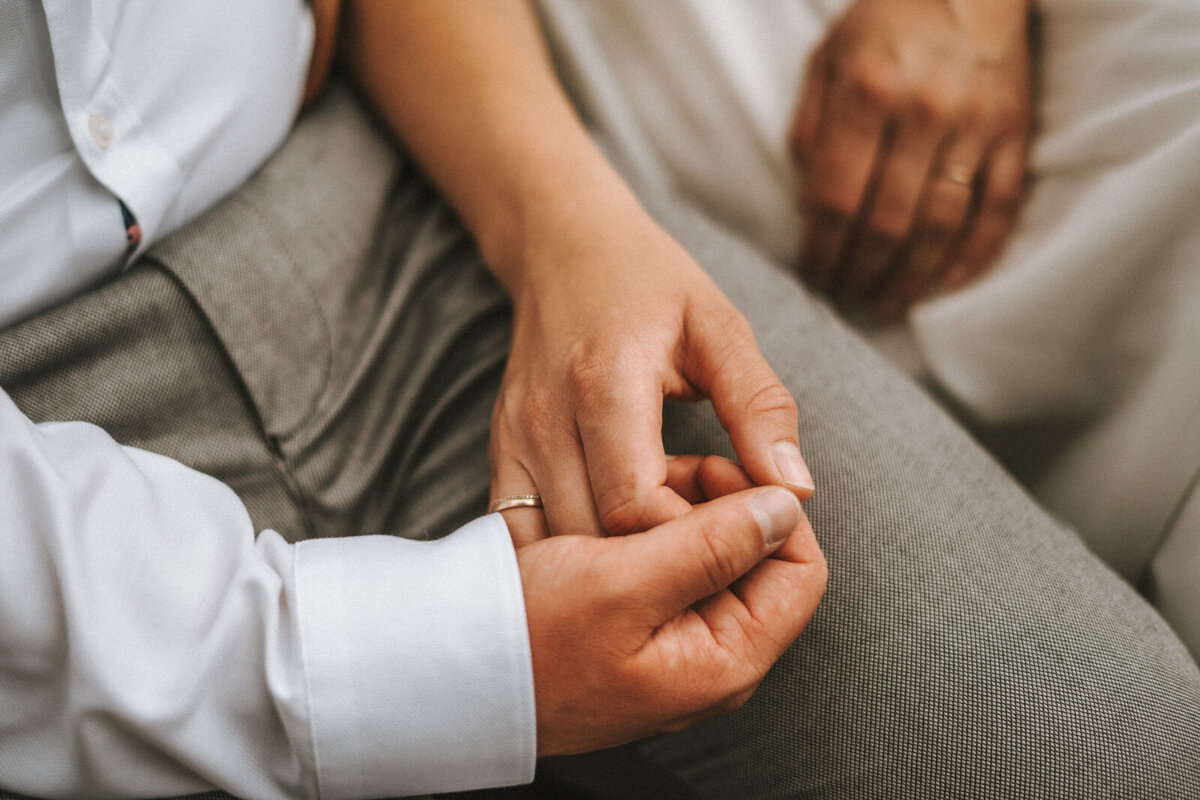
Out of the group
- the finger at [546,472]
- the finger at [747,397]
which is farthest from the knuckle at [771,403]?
the finger at [546,472]

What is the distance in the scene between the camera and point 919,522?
47cm

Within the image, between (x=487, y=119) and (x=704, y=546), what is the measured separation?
0.40 meters

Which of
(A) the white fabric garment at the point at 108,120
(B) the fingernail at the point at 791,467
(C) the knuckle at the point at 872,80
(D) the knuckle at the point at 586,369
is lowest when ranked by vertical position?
(B) the fingernail at the point at 791,467

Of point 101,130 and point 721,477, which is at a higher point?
point 101,130

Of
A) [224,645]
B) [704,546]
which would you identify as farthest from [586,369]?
[224,645]

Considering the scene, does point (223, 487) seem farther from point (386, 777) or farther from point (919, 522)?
point (919, 522)

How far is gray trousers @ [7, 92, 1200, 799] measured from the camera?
417mm

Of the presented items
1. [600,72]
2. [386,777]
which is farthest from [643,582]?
[600,72]

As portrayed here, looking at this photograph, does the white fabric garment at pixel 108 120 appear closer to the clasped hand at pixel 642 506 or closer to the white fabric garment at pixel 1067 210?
the clasped hand at pixel 642 506

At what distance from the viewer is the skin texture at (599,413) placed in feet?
1.26

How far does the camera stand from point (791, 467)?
0.41 m

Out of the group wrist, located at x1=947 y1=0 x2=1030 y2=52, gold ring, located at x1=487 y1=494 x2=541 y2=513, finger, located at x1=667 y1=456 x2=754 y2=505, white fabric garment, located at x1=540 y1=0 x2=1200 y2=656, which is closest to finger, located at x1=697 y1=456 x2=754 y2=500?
finger, located at x1=667 y1=456 x2=754 y2=505

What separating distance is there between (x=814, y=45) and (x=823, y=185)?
0.51ft

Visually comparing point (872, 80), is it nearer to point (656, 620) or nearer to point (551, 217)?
point (551, 217)
